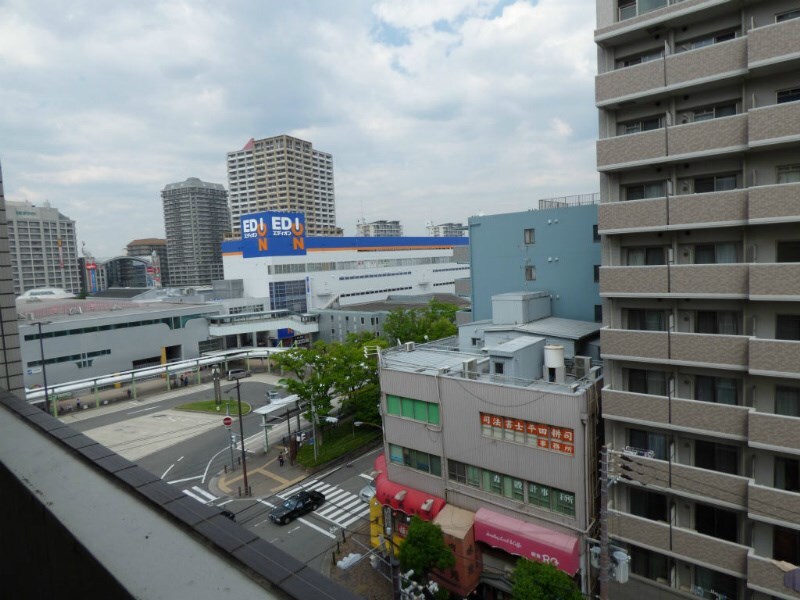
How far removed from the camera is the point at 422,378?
19.0 m

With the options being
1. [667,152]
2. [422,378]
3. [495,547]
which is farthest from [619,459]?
[667,152]

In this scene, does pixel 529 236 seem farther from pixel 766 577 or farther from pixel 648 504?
pixel 766 577

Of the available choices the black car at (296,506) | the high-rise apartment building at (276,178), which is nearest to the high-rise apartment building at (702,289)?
the black car at (296,506)

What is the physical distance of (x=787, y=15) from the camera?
13.1 m

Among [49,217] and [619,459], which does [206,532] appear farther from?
[49,217]

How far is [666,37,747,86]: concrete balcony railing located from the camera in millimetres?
13312

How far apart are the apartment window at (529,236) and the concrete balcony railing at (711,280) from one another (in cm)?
1108

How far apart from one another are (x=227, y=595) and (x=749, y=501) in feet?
52.3

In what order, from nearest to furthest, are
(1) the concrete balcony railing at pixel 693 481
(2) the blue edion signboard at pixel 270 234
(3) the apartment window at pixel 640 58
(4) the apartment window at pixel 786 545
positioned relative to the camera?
(4) the apartment window at pixel 786 545, (1) the concrete balcony railing at pixel 693 481, (3) the apartment window at pixel 640 58, (2) the blue edion signboard at pixel 270 234

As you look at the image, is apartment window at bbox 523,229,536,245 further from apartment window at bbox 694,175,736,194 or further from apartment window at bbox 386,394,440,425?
apartment window at bbox 386,394,440,425

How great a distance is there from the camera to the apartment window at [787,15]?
12898mm

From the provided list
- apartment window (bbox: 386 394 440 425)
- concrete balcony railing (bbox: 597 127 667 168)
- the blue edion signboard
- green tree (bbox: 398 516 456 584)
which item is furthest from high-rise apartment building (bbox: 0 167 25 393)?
the blue edion signboard

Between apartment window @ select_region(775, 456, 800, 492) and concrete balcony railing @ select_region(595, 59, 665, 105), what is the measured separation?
1157cm

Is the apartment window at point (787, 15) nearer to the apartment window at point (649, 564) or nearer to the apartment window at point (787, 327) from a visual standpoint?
the apartment window at point (787, 327)
